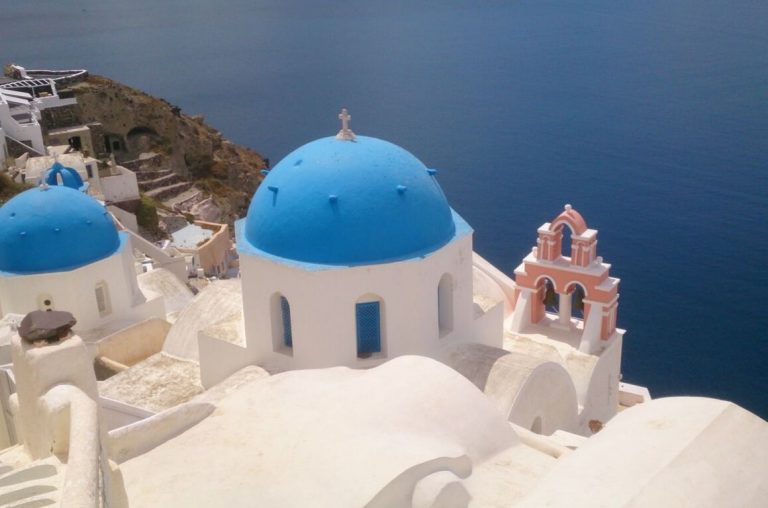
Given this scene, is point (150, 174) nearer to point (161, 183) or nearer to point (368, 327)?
point (161, 183)

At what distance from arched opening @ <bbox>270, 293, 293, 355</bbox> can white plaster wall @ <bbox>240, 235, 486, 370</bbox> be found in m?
0.07

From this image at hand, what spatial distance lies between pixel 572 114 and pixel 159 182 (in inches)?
1093

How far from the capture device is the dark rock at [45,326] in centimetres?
655

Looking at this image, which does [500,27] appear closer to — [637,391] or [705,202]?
[705,202]

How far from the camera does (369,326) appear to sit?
11680 mm

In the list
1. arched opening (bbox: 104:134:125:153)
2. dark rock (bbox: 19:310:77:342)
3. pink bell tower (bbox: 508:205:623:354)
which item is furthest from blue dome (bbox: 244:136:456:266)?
arched opening (bbox: 104:134:125:153)

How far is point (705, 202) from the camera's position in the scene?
3750 cm

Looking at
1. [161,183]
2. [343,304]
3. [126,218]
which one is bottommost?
[161,183]

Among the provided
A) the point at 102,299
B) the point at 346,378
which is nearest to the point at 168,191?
the point at 102,299

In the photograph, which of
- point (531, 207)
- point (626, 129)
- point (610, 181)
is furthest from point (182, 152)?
point (626, 129)

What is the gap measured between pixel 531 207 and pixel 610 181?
4825 mm

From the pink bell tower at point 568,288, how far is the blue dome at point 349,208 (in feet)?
12.0

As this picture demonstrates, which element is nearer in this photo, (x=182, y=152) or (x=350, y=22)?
(x=182, y=152)

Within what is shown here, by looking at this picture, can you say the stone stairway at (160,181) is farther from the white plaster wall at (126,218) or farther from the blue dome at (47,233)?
the blue dome at (47,233)
